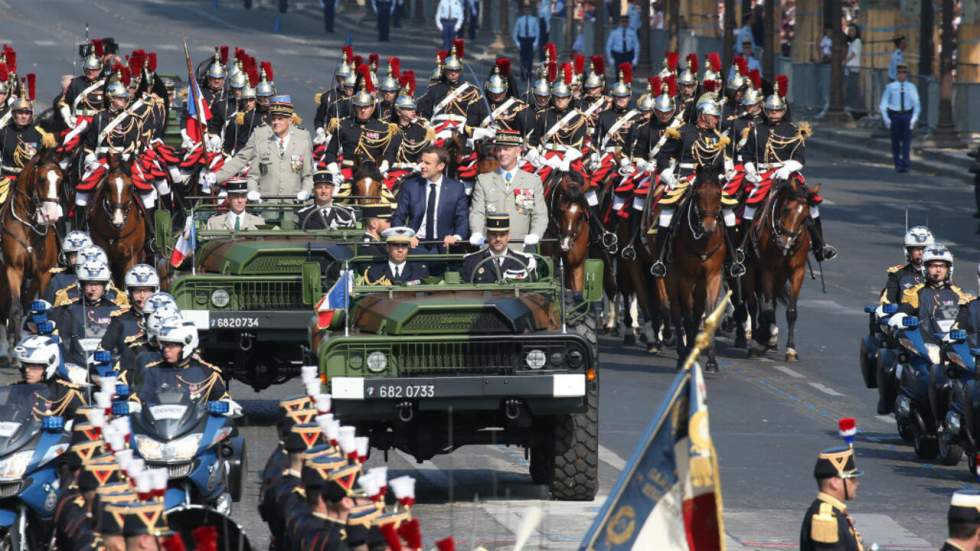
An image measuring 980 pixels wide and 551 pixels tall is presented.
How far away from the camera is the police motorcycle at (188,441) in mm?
16688

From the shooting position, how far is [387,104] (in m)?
33.0

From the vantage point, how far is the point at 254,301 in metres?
22.8

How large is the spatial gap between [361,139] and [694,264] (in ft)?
14.4

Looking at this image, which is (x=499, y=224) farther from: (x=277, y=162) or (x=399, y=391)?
(x=277, y=162)

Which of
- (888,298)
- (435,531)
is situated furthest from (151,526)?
(888,298)

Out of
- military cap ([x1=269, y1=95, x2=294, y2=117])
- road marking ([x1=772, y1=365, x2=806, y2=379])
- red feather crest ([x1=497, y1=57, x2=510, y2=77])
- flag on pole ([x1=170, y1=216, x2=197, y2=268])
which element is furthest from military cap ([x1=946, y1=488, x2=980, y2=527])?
red feather crest ([x1=497, y1=57, x2=510, y2=77])

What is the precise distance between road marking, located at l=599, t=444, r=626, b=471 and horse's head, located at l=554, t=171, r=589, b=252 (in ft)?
22.9

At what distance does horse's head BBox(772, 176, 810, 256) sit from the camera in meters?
29.1

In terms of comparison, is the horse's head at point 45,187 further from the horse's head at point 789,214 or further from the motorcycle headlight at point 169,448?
the motorcycle headlight at point 169,448

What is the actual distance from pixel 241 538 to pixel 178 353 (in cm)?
452

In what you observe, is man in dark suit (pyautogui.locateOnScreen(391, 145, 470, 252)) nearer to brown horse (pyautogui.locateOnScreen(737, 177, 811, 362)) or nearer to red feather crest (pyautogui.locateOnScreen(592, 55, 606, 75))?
brown horse (pyautogui.locateOnScreen(737, 177, 811, 362))

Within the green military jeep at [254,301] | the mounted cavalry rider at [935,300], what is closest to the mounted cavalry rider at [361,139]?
the green military jeep at [254,301]

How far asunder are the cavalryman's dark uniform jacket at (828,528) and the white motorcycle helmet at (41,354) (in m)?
6.22

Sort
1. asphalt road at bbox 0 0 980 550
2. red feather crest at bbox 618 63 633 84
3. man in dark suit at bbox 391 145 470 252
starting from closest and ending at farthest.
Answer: asphalt road at bbox 0 0 980 550, man in dark suit at bbox 391 145 470 252, red feather crest at bbox 618 63 633 84
